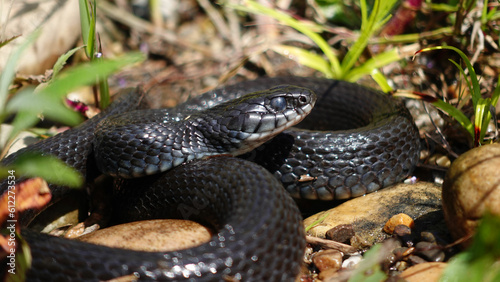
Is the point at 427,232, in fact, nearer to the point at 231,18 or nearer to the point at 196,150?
the point at 196,150

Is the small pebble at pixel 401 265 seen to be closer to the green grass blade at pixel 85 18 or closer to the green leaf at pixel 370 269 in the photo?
the green leaf at pixel 370 269

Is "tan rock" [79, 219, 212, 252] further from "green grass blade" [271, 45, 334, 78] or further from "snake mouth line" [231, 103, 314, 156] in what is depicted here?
"green grass blade" [271, 45, 334, 78]

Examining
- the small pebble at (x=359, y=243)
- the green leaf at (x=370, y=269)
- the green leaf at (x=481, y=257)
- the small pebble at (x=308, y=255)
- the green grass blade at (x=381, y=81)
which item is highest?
the green grass blade at (x=381, y=81)

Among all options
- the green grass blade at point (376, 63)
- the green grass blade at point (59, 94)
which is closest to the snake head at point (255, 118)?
the green grass blade at point (376, 63)

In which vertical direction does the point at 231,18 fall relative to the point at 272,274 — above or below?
above

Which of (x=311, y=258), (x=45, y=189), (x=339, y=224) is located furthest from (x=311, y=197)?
(x=45, y=189)

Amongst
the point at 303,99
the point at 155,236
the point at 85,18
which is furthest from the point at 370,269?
the point at 85,18
